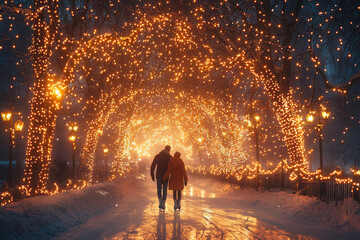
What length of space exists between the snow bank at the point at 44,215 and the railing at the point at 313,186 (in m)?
7.63

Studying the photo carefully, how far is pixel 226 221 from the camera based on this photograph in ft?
31.8

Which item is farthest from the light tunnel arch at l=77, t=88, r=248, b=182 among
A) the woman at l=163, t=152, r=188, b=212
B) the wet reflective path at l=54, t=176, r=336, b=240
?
the wet reflective path at l=54, t=176, r=336, b=240

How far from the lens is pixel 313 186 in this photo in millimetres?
13688

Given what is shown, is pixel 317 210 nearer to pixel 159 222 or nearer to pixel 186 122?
pixel 159 222

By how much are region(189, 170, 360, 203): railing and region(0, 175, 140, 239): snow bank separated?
25.0 feet

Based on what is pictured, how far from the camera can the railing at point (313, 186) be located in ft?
37.2

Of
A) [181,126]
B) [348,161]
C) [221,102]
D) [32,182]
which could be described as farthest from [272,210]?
[181,126]

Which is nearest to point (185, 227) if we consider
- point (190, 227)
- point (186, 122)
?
point (190, 227)

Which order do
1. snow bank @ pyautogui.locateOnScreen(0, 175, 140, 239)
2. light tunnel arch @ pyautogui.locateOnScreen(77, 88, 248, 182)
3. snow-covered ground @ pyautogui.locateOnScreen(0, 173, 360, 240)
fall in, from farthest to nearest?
light tunnel arch @ pyautogui.locateOnScreen(77, 88, 248, 182), snow-covered ground @ pyautogui.locateOnScreen(0, 173, 360, 240), snow bank @ pyautogui.locateOnScreen(0, 175, 140, 239)

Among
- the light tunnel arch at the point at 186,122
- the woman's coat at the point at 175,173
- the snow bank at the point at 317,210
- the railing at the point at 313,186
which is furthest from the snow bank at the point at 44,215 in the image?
the light tunnel arch at the point at 186,122

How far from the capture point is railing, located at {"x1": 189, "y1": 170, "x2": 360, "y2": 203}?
11344 millimetres

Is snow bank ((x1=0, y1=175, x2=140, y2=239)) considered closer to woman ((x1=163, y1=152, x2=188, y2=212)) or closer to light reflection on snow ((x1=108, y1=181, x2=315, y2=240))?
light reflection on snow ((x1=108, y1=181, x2=315, y2=240))

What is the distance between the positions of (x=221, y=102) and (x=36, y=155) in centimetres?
1932

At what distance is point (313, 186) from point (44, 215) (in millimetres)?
9839
